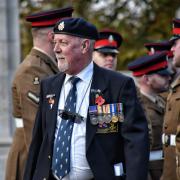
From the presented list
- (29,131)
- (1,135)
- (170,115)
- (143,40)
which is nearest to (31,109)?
(29,131)

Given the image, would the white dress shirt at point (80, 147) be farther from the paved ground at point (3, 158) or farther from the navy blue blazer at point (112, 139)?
the paved ground at point (3, 158)

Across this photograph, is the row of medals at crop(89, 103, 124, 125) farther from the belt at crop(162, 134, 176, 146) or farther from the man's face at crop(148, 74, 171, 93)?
the man's face at crop(148, 74, 171, 93)

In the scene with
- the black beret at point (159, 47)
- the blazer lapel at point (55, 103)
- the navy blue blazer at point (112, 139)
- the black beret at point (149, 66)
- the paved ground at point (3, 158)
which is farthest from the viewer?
the paved ground at point (3, 158)

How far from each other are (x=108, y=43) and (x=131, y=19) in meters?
9.63

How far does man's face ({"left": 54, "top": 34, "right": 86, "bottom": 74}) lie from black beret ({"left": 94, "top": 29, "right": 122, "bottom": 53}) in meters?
2.62

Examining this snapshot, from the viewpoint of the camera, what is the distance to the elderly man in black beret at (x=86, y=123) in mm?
5570

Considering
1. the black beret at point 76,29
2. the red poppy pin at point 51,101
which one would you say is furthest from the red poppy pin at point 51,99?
the black beret at point 76,29

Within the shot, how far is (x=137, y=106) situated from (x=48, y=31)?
1.57m

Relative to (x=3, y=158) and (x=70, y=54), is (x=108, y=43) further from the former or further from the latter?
(x=70, y=54)

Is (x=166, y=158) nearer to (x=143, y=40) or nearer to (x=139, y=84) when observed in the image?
(x=139, y=84)

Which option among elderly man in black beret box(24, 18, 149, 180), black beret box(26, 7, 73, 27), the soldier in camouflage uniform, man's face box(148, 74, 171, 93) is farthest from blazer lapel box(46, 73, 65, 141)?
man's face box(148, 74, 171, 93)

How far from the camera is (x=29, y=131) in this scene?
6797 mm

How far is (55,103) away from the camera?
5.81 meters

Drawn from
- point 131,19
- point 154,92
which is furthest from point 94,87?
point 131,19
